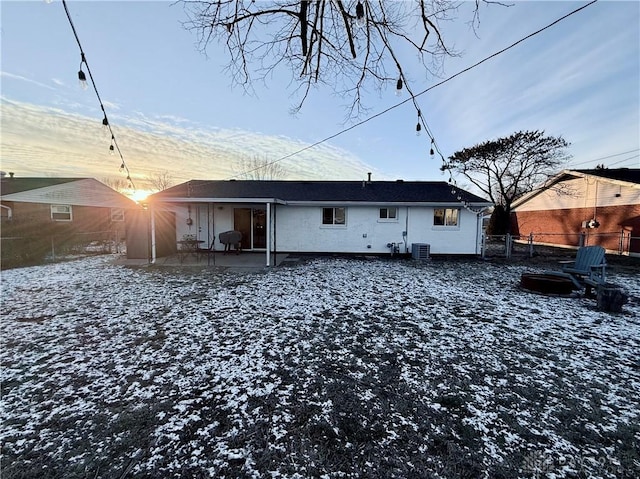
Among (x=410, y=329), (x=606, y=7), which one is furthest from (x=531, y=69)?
(x=410, y=329)

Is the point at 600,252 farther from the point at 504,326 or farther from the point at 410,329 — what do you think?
the point at 410,329

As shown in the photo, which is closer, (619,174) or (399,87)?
(399,87)

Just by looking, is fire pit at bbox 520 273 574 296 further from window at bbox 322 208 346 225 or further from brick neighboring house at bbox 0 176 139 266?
brick neighboring house at bbox 0 176 139 266

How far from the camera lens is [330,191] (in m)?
14.0

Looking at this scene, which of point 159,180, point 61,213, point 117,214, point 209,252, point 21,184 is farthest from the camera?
point 159,180

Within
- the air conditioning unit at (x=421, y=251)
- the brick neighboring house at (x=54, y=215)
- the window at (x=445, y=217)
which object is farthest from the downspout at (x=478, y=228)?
the brick neighboring house at (x=54, y=215)

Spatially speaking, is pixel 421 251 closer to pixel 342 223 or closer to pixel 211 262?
pixel 342 223

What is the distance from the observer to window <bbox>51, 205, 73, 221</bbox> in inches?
720

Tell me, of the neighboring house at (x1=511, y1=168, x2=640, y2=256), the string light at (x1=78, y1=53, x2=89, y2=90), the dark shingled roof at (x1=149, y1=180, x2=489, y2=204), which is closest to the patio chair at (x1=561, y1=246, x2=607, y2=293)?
the dark shingled roof at (x1=149, y1=180, x2=489, y2=204)

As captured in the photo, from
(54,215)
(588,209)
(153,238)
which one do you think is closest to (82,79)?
(153,238)

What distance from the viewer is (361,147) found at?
44.1ft

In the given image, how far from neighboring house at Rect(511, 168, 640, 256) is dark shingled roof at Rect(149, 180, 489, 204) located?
16.9 ft

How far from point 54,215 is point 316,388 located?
23754 mm

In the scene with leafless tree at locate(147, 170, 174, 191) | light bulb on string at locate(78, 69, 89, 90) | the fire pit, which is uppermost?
leafless tree at locate(147, 170, 174, 191)
